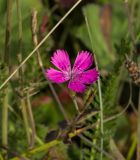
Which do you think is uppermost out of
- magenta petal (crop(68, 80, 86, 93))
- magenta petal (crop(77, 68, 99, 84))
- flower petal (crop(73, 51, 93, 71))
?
flower petal (crop(73, 51, 93, 71))

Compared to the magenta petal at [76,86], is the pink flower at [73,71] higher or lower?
higher

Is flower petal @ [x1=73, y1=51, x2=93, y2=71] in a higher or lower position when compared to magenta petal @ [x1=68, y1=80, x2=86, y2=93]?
higher

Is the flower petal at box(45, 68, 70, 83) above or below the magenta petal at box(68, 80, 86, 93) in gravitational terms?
above

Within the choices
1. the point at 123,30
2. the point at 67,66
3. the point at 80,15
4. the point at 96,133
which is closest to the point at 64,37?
the point at 80,15

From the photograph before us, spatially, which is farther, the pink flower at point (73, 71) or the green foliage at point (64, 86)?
the green foliage at point (64, 86)

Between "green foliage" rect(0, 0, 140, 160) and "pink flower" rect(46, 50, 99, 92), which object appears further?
"green foliage" rect(0, 0, 140, 160)

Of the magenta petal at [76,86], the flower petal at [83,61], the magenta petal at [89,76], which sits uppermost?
the flower petal at [83,61]

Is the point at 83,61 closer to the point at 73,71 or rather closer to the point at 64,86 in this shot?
the point at 73,71
